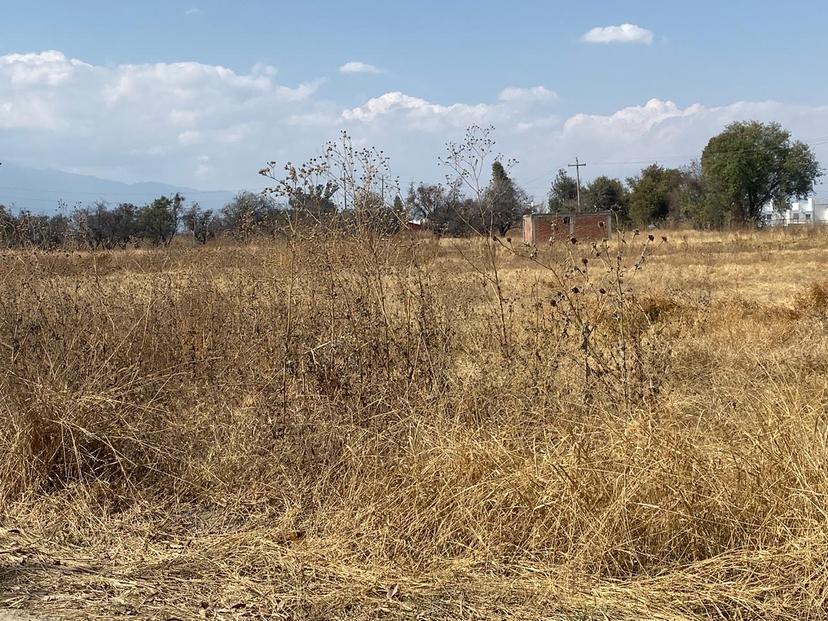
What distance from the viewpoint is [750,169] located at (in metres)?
52.4

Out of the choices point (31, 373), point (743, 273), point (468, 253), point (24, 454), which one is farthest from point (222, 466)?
point (743, 273)

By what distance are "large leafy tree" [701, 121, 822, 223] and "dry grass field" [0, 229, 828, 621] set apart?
1967 inches

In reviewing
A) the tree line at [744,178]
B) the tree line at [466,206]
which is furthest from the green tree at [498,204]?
the tree line at [744,178]

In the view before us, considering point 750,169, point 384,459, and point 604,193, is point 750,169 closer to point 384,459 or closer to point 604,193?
point 604,193

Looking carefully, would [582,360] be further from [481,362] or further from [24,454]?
[24,454]

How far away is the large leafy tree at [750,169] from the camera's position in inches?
2055

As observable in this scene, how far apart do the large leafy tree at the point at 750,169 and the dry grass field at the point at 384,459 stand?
164 feet

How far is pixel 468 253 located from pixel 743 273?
13.0 meters

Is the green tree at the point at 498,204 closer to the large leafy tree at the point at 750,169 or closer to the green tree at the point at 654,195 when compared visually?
the large leafy tree at the point at 750,169

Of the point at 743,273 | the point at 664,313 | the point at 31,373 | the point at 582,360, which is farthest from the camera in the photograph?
the point at 743,273

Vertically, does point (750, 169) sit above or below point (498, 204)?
above

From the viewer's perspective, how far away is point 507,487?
3576mm

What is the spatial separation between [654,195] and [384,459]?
199ft

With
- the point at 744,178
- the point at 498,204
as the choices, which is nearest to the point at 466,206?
the point at 498,204
